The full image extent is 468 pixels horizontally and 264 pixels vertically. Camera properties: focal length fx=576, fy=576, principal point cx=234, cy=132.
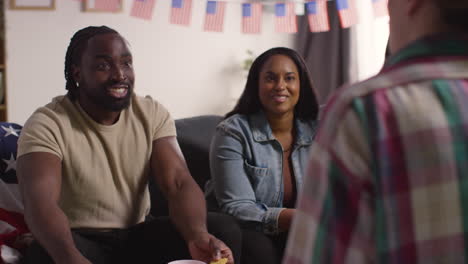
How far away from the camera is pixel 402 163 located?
52 centimetres

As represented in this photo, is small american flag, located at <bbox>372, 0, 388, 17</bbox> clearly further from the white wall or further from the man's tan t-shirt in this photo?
the white wall

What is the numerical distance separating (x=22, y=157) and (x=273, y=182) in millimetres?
857

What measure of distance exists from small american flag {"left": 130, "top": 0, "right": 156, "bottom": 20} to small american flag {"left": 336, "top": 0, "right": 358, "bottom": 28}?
898 millimetres

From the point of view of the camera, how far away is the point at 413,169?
1.69 ft

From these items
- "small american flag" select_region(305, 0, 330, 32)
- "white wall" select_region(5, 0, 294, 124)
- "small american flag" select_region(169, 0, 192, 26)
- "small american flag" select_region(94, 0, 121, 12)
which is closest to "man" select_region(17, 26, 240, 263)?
"small american flag" select_region(94, 0, 121, 12)

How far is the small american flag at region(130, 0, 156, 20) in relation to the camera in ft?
8.36

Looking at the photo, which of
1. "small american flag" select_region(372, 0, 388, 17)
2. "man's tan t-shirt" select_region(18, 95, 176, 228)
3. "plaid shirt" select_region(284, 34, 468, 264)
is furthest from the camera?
"small american flag" select_region(372, 0, 388, 17)

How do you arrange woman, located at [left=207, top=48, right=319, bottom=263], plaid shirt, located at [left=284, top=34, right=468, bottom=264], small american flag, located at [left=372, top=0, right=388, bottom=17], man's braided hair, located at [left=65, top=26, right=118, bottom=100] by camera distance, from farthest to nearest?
small american flag, located at [left=372, top=0, right=388, bottom=17]
woman, located at [left=207, top=48, right=319, bottom=263]
man's braided hair, located at [left=65, top=26, right=118, bottom=100]
plaid shirt, located at [left=284, top=34, right=468, bottom=264]

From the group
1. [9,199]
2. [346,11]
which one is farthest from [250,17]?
[9,199]

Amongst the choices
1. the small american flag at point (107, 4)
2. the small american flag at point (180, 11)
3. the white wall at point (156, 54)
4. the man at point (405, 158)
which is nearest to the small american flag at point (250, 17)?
the small american flag at point (180, 11)

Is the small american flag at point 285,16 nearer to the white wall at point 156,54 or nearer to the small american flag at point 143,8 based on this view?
the small american flag at point 143,8

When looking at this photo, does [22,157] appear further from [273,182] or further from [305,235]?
[305,235]

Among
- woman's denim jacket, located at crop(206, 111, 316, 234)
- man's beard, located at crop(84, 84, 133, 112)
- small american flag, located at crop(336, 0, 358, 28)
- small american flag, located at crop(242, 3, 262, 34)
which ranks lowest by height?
woman's denim jacket, located at crop(206, 111, 316, 234)

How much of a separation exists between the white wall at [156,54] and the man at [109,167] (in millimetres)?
2115
